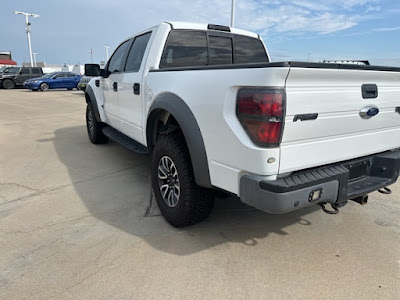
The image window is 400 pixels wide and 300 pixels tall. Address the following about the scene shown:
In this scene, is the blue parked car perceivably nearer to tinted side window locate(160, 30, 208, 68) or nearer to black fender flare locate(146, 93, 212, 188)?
tinted side window locate(160, 30, 208, 68)

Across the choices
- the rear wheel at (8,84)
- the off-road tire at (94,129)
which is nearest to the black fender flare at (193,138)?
the off-road tire at (94,129)

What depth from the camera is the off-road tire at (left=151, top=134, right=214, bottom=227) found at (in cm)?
270

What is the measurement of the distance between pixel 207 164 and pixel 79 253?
133cm

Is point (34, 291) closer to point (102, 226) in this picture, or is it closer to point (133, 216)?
point (102, 226)

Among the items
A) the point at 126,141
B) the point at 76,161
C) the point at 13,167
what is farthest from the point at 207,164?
the point at 13,167

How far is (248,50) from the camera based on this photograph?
4.34 metres

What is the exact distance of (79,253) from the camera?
8.62ft

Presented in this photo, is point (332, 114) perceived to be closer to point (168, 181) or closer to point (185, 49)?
point (168, 181)

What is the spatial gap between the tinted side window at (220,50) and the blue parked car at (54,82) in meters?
22.4

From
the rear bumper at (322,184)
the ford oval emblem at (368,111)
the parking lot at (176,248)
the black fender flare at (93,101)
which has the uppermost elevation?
the ford oval emblem at (368,111)

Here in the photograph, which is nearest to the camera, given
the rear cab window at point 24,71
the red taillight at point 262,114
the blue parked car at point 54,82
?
the red taillight at point 262,114

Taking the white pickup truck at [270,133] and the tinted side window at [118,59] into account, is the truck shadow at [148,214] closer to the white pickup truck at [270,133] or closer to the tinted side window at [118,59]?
the white pickup truck at [270,133]

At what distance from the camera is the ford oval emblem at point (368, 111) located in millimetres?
2366

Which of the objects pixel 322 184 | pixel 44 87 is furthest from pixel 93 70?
pixel 44 87
